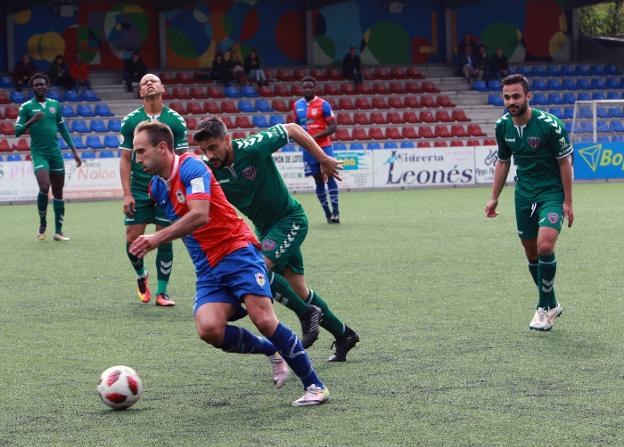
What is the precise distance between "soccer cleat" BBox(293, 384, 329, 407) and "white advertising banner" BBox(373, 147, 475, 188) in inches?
830

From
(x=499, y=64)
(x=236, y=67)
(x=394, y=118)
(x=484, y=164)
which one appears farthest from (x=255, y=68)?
(x=484, y=164)

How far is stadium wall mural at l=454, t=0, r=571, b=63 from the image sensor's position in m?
38.7

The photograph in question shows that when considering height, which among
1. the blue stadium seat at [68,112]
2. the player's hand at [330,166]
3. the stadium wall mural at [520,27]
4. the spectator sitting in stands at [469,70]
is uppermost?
the stadium wall mural at [520,27]

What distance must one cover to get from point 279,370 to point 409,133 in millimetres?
25959

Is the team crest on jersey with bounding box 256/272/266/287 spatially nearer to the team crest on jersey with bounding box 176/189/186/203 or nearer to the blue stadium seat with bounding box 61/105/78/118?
the team crest on jersey with bounding box 176/189/186/203

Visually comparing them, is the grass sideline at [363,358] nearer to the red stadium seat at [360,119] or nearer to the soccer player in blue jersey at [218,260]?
the soccer player in blue jersey at [218,260]

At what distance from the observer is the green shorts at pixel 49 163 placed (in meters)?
14.5

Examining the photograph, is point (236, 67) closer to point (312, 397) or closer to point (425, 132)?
point (425, 132)

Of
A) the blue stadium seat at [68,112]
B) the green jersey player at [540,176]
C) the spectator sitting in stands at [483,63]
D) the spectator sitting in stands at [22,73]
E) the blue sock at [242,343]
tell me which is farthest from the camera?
A: the spectator sitting in stands at [483,63]

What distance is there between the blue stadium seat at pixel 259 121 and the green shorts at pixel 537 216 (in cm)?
2299

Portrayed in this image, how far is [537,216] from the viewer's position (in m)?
7.89

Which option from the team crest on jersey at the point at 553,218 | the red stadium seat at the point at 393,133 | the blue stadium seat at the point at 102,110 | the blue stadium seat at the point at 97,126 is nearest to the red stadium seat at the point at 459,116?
the red stadium seat at the point at 393,133

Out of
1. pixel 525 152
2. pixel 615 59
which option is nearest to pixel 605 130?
pixel 615 59

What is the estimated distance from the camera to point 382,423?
5141mm
